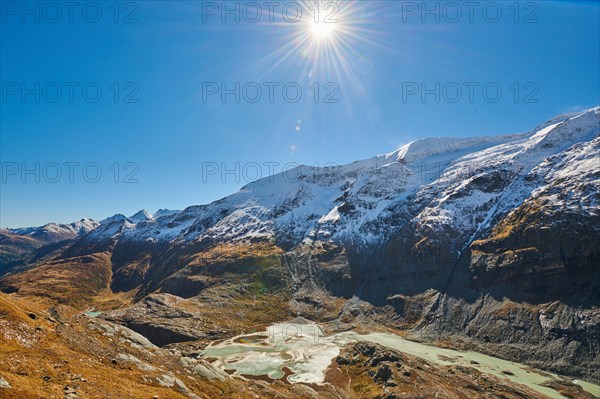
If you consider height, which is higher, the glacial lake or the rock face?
the rock face

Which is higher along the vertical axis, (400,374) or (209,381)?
(209,381)

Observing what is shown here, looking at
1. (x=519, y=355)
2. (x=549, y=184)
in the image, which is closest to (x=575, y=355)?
(x=519, y=355)

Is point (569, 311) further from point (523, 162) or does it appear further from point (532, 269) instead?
point (523, 162)

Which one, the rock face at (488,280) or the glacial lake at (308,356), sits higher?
the rock face at (488,280)

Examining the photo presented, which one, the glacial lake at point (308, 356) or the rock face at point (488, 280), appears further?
the rock face at point (488, 280)

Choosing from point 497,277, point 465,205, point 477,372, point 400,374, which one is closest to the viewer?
point 400,374

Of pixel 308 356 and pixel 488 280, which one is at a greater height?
pixel 488 280

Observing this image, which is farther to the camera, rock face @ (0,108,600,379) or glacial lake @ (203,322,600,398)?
rock face @ (0,108,600,379)

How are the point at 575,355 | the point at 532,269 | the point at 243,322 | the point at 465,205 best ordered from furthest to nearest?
the point at 465,205 → the point at 243,322 → the point at 532,269 → the point at 575,355
